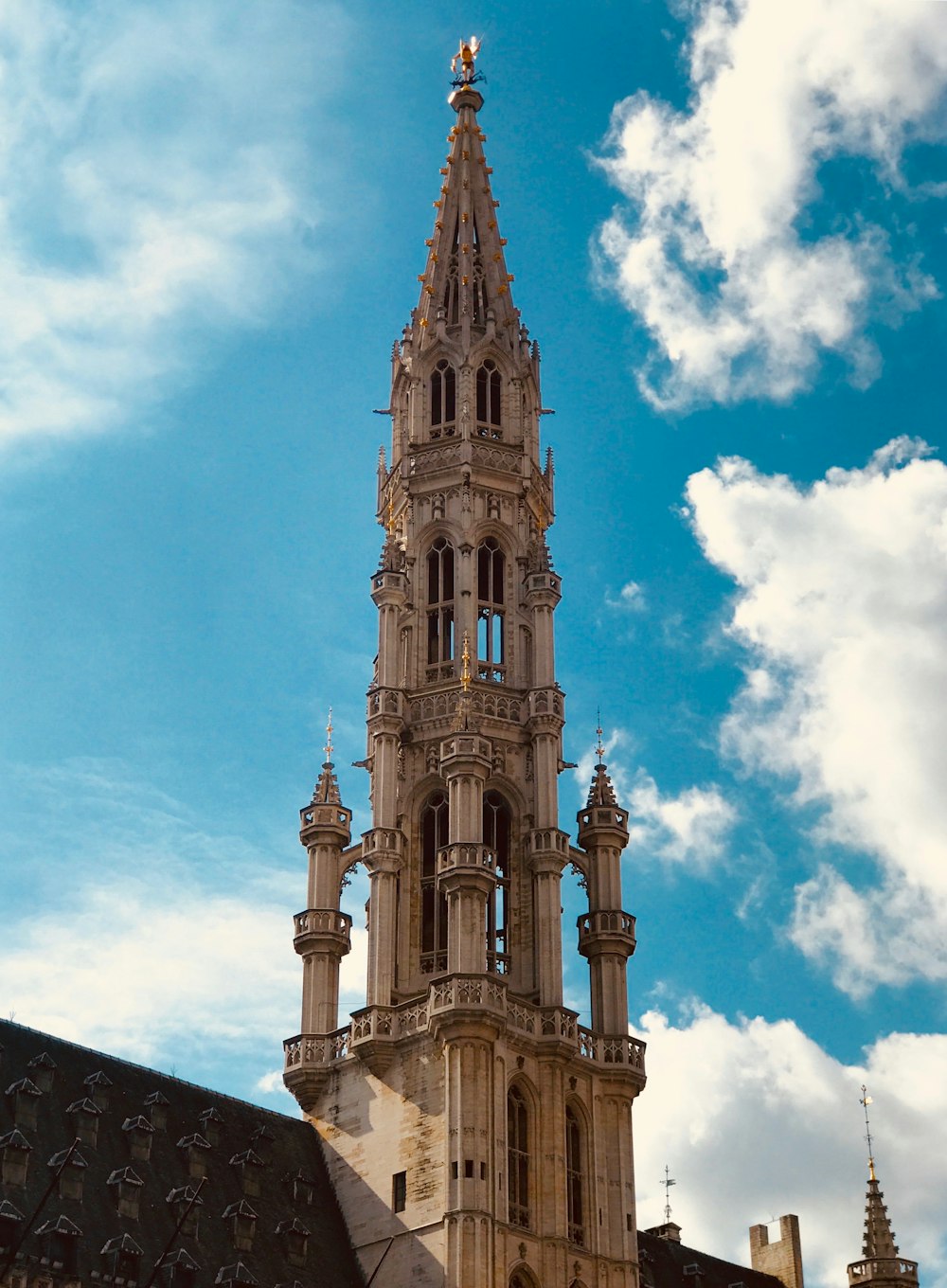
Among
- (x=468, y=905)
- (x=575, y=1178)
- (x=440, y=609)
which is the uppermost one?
(x=440, y=609)

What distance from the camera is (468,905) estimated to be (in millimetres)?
84812

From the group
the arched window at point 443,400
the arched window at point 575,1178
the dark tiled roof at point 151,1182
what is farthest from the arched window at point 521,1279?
the arched window at point 443,400

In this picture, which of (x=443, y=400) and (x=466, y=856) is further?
(x=443, y=400)

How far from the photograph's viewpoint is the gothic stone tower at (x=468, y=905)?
267ft

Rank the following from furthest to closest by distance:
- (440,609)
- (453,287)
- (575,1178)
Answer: (453,287) < (440,609) < (575,1178)

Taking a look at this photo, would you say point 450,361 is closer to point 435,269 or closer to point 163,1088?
point 435,269

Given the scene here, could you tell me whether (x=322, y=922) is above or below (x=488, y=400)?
below

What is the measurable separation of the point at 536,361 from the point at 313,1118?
128ft

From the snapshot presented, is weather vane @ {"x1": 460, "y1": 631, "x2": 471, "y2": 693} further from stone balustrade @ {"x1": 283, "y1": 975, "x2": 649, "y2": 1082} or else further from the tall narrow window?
the tall narrow window

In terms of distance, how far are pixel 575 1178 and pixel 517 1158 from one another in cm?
309

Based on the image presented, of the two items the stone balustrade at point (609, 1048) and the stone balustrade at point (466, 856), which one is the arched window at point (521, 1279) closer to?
the stone balustrade at point (609, 1048)

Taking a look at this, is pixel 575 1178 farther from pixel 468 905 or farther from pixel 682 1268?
pixel 682 1268

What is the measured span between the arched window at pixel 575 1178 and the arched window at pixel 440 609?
2007 centimetres

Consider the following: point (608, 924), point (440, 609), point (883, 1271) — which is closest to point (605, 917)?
point (608, 924)
